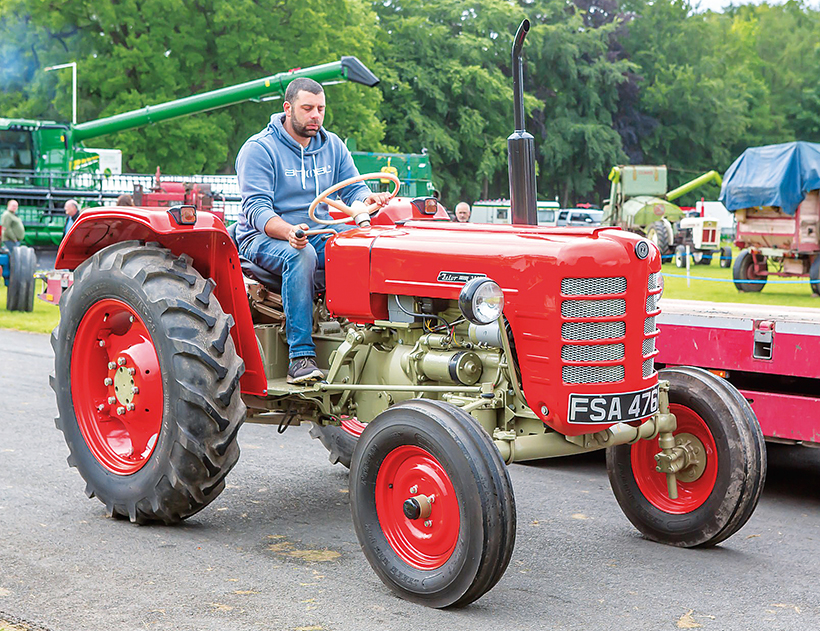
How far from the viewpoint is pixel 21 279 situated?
15328 millimetres

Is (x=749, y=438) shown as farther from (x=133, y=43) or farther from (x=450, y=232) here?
(x=133, y=43)

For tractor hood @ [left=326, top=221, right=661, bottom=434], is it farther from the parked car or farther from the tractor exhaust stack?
the parked car

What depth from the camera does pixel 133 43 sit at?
3306cm

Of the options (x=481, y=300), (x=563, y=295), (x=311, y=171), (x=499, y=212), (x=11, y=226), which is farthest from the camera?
(x=499, y=212)

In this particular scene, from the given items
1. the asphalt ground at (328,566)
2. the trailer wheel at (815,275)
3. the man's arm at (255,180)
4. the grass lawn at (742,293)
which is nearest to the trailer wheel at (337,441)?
the asphalt ground at (328,566)

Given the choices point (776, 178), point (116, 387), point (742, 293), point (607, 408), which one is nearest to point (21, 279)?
point (116, 387)

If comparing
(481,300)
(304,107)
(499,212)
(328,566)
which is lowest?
(328,566)

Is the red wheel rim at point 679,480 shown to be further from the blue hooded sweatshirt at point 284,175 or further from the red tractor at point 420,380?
the blue hooded sweatshirt at point 284,175

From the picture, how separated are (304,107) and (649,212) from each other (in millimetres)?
26446

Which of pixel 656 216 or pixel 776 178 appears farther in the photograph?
pixel 656 216

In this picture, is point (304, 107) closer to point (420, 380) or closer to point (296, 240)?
point (296, 240)

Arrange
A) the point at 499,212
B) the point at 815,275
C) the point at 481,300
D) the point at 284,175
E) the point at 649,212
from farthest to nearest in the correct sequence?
the point at 499,212
the point at 649,212
the point at 815,275
the point at 284,175
the point at 481,300

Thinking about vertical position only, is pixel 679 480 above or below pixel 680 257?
below

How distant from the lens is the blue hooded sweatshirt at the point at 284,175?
5059mm
